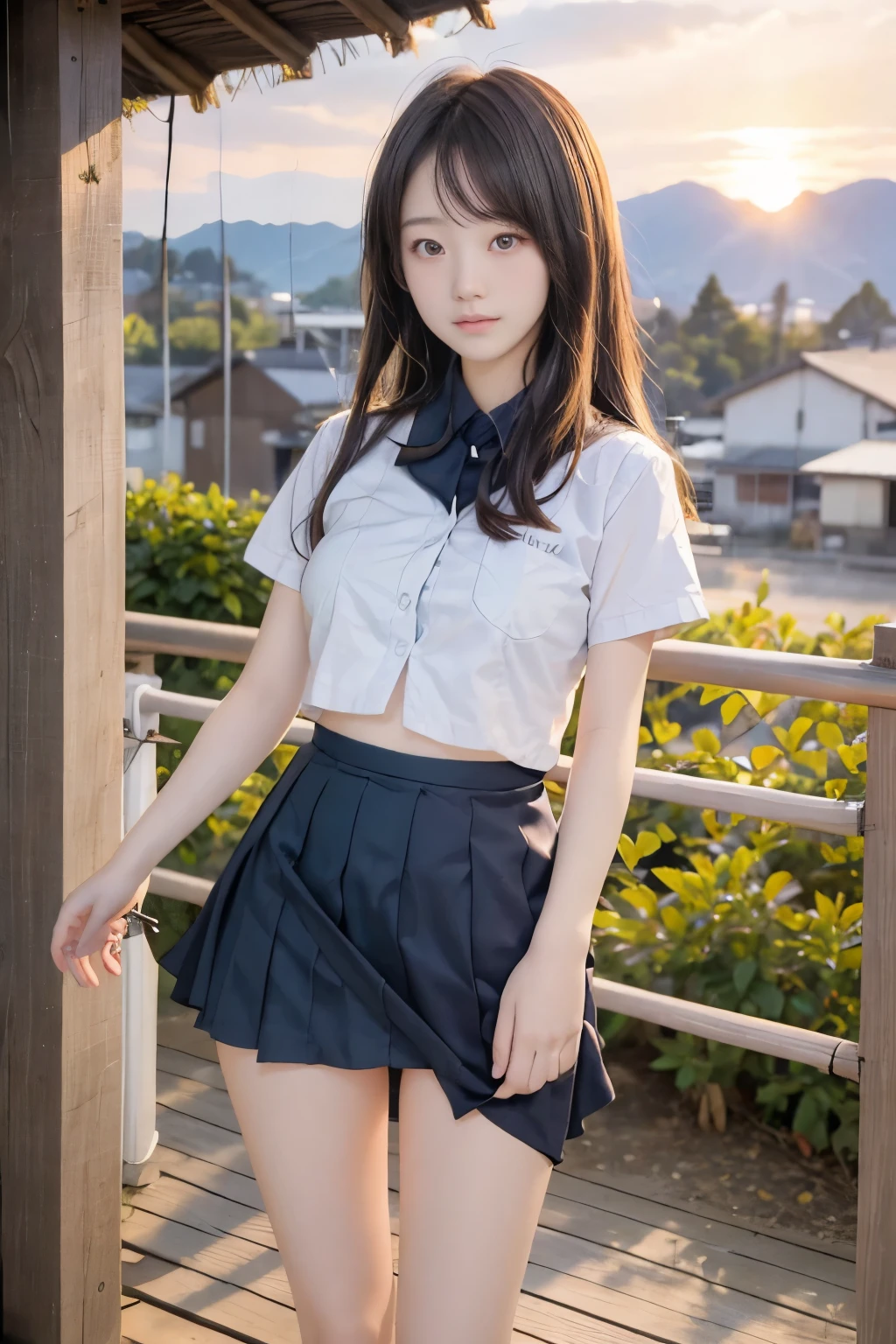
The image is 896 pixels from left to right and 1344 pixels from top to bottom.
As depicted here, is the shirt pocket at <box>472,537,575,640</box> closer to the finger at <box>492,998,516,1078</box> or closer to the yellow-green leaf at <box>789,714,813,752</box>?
the finger at <box>492,998,516,1078</box>

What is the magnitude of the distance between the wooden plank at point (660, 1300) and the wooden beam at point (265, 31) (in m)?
1.80

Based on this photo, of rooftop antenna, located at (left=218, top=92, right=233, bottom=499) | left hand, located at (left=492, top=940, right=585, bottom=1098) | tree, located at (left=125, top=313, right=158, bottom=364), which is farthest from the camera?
tree, located at (left=125, top=313, right=158, bottom=364)

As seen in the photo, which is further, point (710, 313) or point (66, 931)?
point (710, 313)

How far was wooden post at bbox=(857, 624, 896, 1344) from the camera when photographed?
58.9 inches

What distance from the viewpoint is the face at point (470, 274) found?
1132 mm

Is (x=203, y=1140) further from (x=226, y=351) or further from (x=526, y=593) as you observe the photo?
(x=226, y=351)

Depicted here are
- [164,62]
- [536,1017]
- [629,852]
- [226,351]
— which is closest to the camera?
[536,1017]

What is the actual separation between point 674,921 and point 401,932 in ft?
4.66

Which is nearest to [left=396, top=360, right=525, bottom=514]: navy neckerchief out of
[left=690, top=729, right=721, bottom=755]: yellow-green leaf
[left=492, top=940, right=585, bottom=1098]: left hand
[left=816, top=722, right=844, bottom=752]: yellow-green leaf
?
[left=492, top=940, right=585, bottom=1098]: left hand

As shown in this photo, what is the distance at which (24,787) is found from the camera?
1.60m

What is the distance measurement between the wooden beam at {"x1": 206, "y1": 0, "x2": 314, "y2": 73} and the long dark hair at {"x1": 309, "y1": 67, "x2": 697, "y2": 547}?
1.51 feet

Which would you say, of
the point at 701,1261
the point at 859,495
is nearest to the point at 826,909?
the point at 701,1261

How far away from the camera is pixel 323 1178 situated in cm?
118

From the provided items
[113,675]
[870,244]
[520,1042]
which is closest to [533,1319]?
[520,1042]
